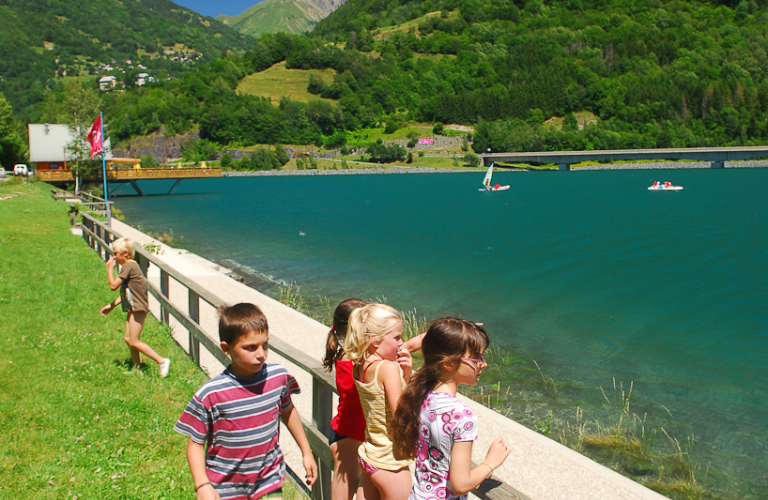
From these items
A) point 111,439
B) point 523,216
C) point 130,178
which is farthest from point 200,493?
point 130,178

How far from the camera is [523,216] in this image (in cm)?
5038

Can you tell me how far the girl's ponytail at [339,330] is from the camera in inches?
134

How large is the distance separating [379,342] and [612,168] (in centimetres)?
15194

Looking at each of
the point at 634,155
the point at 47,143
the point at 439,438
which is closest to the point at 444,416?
the point at 439,438

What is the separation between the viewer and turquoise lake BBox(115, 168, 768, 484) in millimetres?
10688

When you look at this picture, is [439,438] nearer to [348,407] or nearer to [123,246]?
[348,407]

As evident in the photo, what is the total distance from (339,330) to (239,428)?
842 mm

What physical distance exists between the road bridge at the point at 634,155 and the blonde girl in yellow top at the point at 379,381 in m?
149

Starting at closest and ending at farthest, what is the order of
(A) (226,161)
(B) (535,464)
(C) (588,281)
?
(B) (535,464) → (C) (588,281) → (A) (226,161)

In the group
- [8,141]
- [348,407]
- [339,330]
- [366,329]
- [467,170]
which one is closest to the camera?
[366,329]

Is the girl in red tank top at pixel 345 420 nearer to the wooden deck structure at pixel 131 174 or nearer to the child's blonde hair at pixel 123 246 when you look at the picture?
the child's blonde hair at pixel 123 246

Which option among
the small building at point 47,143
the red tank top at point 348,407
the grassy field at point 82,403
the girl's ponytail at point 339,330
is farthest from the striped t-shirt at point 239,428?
the small building at point 47,143

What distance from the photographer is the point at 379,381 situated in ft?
9.59

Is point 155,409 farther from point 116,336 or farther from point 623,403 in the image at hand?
point 623,403
